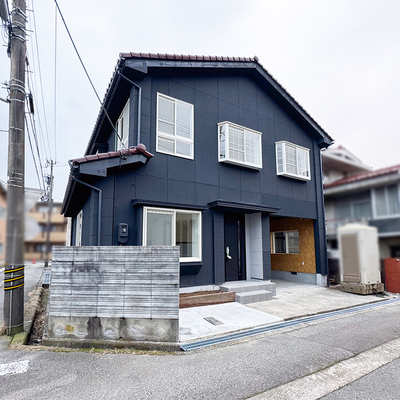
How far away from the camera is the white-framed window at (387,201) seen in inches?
37.5

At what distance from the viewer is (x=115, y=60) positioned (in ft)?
22.9

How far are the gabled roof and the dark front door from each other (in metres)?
3.43

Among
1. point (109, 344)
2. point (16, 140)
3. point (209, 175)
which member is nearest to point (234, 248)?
point (209, 175)

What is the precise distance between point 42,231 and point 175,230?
558 centimetres

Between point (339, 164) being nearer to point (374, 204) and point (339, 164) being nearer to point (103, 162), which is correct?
point (374, 204)

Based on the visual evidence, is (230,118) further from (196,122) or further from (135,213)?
(135,213)

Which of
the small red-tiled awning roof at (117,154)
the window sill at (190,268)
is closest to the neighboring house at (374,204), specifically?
the small red-tiled awning roof at (117,154)

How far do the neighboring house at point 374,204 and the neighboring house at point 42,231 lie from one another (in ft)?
4.14

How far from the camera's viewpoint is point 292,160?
A: 981 cm

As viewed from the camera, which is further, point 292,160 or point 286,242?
point 286,242

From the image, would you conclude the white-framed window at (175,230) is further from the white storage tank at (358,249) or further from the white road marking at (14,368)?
the white storage tank at (358,249)

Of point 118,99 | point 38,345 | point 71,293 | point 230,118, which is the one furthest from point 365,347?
point 118,99

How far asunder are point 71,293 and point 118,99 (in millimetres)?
5676

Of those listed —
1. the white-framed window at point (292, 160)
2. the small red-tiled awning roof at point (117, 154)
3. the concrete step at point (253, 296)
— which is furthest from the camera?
the white-framed window at point (292, 160)
